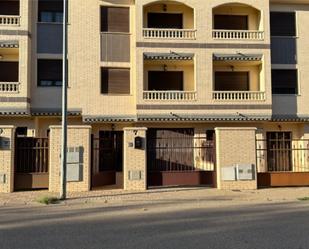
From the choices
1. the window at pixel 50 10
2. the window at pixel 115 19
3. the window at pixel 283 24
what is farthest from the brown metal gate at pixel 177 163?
the window at pixel 283 24

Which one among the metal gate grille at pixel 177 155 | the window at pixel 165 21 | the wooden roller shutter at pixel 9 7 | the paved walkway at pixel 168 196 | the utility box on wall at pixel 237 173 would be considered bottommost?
the paved walkway at pixel 168 196

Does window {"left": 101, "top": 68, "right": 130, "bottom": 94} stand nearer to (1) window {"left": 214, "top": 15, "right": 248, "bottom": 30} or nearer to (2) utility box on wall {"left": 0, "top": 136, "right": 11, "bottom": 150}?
(1) window {"left": 214, "top": 15, "right": 248, "bottom": 30}

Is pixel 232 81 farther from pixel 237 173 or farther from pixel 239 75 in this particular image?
pixel 237 173

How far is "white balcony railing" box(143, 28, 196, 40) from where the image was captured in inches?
939

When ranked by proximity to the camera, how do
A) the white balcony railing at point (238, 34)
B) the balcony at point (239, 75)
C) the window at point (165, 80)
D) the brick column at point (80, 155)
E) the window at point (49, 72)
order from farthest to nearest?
the window at point (165, 80)
the balcony at point (239, 75)
the white balcony railing at point (238, 34)
the window at point (49, 72)
the brick column at point (80, 155)

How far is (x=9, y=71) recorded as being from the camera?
78.5 feet

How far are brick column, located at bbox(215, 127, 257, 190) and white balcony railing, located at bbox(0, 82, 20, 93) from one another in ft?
35.4

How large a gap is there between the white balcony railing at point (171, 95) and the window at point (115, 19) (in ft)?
12.4

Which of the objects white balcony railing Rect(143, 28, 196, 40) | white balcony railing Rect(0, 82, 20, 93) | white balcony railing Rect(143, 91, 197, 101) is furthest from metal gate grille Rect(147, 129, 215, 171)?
white balcony railing Rect(0, 82, 20, 93)

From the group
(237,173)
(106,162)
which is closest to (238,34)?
(237,173)

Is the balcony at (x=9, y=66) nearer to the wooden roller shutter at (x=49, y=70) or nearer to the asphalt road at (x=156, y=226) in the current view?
the wooden roller shutter at (x=49, y=70)

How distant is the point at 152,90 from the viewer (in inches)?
960

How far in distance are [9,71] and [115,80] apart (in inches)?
221

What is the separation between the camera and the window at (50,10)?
24016 mm
